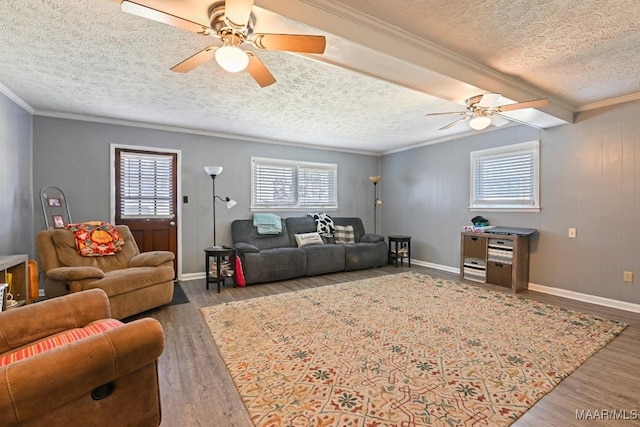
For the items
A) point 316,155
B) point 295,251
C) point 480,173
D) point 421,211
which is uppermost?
point 316,155

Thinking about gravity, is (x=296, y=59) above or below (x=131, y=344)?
above

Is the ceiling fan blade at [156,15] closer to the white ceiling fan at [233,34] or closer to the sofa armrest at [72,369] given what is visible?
the white ceiling fan at [233,34]

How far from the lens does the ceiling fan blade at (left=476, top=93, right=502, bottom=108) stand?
2766mm

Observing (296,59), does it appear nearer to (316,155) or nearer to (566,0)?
(566,0)

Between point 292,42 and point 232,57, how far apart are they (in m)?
0.36

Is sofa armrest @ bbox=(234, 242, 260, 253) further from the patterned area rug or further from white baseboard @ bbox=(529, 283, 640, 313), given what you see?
white baseboard @ bbox=(529, 283, 640, 313)

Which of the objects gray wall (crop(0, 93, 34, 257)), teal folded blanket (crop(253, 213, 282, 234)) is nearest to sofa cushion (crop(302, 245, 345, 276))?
teal folded blanket (crop(253, 213, 282, 234))

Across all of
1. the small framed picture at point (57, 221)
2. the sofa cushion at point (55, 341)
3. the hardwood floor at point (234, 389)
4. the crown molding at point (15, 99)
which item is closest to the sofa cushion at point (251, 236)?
the hardwood floor at point (234, 389)

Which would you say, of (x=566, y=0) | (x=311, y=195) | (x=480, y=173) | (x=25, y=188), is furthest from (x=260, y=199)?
(x=566, y=0)

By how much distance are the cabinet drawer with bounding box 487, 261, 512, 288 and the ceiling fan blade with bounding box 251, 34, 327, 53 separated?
3.87 m

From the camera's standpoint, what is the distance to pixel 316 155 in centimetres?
611

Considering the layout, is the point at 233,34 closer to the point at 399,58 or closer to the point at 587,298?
the point at 399,58

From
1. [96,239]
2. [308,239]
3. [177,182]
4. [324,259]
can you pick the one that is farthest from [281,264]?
[96,239]

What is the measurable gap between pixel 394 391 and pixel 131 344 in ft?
4.91
